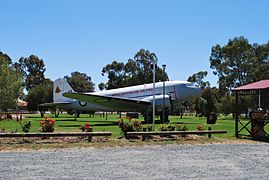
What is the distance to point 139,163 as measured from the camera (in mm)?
11133

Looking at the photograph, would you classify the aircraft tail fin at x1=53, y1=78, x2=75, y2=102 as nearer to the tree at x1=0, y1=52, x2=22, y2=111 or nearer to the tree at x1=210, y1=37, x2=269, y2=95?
the tree at x1=0, y1=52, x2=22, y2=111

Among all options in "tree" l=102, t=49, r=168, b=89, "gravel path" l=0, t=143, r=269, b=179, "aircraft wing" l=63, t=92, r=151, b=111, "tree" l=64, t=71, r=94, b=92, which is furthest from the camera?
"tree" l=64, t=71, r=94, b=92

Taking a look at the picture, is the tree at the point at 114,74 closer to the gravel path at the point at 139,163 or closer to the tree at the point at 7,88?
the tree at the point at 7,88

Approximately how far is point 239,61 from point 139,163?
69.8 meters

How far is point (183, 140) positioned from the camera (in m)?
18.2

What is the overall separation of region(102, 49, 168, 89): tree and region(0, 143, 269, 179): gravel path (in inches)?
2976

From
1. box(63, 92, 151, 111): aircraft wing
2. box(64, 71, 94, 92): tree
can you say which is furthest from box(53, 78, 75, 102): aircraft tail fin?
box(64, 71, 94, 92): tree

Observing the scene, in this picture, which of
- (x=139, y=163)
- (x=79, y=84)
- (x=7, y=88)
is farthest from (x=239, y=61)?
(x=139, y=163)

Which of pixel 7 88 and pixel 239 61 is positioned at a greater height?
pixel 239 61

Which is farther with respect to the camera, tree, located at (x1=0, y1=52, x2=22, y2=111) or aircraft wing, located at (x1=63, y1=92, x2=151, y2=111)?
tree, located at (x1=0, y1=52, x2=22, y2=111)

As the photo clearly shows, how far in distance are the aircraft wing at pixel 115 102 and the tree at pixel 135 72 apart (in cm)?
4947

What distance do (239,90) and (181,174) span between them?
12606 millimetres

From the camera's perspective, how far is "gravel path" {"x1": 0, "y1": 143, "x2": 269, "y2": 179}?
9.21 meters

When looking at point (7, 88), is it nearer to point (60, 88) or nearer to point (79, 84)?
point (60, 88)
